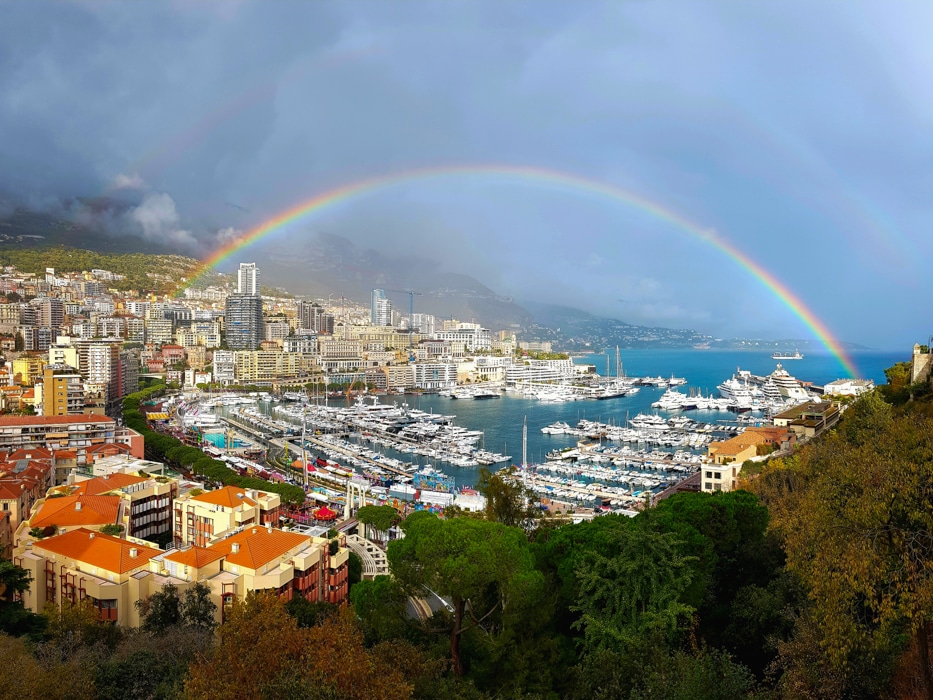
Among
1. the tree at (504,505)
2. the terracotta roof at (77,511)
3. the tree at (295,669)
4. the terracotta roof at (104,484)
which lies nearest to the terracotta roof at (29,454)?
the terracotta roof at (104,484)

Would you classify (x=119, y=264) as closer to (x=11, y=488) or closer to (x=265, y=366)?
(x=265, y=366)

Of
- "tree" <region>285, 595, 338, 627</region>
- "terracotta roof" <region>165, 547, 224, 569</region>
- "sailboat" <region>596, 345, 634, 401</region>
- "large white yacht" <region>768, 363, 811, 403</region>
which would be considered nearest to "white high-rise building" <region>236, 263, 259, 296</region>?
"sailboat" <region>596, 345, 634, 401</region>

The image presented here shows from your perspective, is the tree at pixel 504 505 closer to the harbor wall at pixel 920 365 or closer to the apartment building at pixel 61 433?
the harbor wall at pixel 920 365

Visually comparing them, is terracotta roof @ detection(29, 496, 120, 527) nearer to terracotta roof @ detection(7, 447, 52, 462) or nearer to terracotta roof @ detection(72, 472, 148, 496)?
terracotta roof @ detection(72, 472, 148, 496)

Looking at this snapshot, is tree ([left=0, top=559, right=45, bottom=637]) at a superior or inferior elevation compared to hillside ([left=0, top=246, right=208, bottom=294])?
inferior

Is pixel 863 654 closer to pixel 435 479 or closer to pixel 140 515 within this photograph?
pixel 140 515
